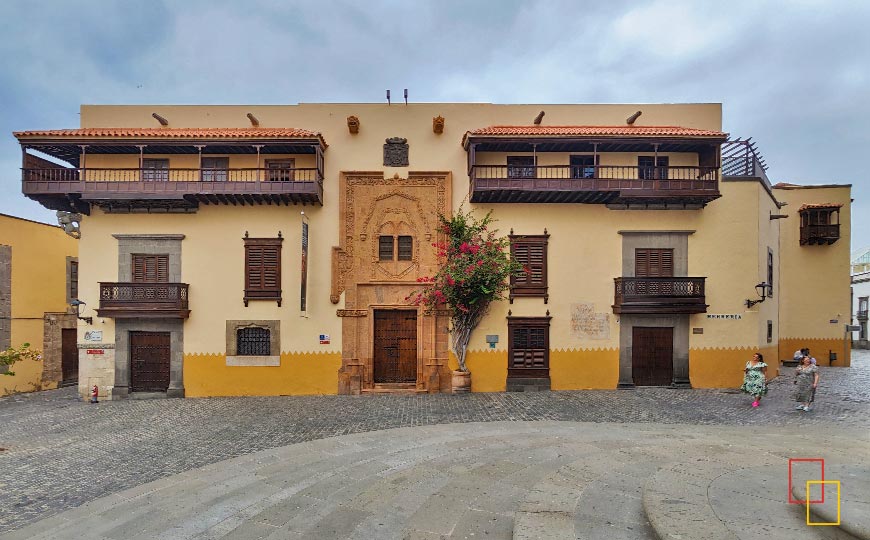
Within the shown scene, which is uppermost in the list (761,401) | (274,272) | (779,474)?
(274,272)

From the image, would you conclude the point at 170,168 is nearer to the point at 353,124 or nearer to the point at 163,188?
the point at 163,188

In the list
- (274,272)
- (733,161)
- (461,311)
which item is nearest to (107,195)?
(274,272)

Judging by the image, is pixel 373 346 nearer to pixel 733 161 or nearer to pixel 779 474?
pixel 779 474

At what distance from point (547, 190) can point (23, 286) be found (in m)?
22.6

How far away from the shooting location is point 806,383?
476 inches

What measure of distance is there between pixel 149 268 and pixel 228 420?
764 cm

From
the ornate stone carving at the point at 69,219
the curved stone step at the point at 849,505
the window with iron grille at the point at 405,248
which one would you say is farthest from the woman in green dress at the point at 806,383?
the ornate stone carving at the point at 69,219

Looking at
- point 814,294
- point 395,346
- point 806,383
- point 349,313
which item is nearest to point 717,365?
point 806,383

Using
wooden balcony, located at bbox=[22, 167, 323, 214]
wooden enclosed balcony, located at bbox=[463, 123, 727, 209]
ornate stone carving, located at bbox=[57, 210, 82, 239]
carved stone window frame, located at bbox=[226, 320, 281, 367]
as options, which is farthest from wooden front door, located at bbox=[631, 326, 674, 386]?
ornate stone carving, located at bbox=[57, 210, 82, 239]

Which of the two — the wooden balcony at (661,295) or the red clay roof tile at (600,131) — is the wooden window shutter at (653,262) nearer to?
the wooden balcony at (661,295)

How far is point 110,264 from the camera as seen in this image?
15.8 meters

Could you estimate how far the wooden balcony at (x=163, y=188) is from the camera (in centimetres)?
1510

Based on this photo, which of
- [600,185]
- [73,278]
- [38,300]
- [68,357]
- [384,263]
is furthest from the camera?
[73,278]

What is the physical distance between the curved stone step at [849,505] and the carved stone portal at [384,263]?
11365 mm
